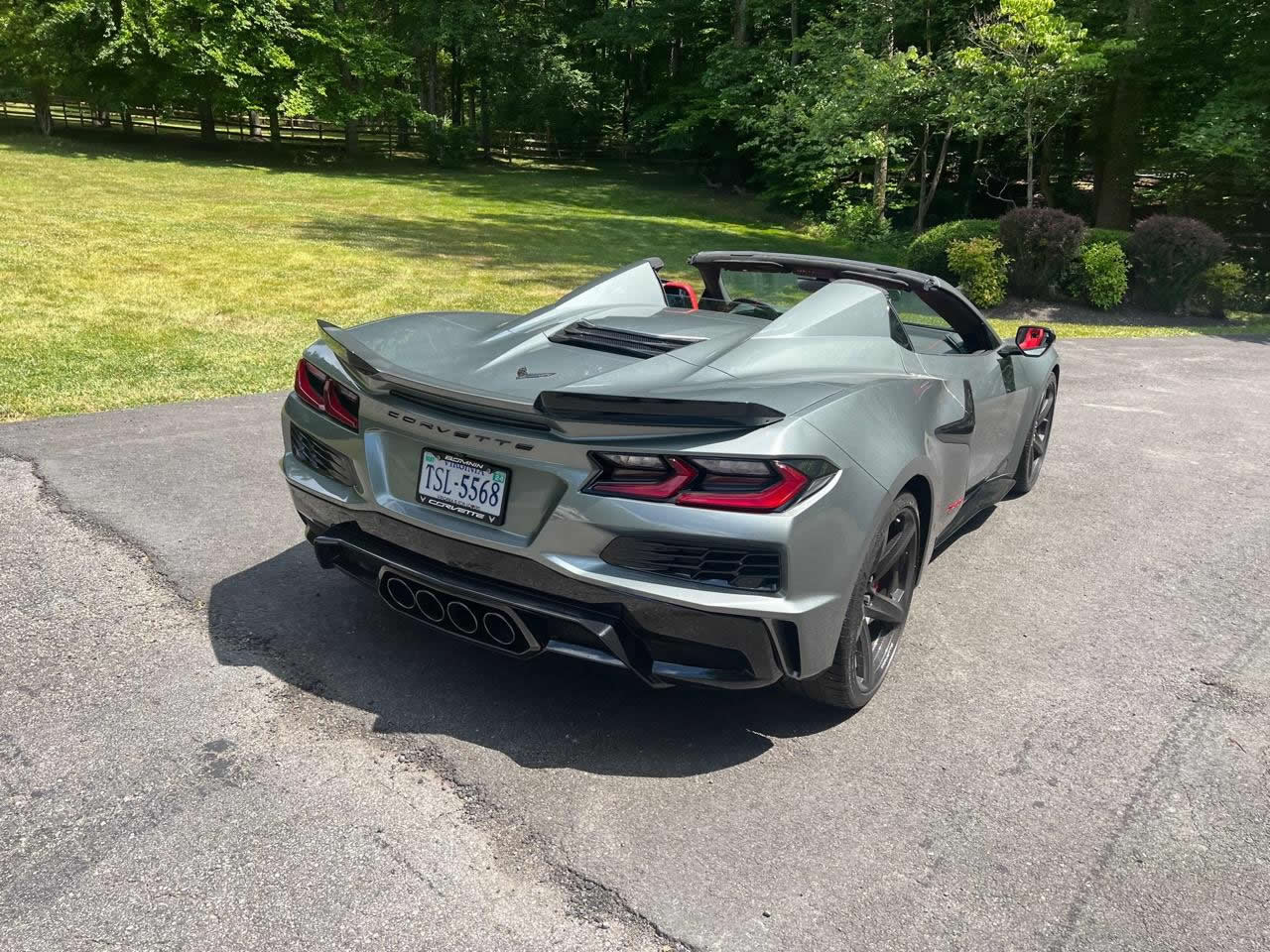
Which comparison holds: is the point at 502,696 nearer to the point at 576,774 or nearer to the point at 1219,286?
the point at 576,774

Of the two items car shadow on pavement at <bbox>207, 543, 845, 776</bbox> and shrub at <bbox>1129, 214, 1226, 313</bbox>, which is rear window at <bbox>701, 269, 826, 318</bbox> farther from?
shrub at <bbox>1129, 214, 1226, 313</bbox>

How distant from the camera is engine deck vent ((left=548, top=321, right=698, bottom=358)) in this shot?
134 inches

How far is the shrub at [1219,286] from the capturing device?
14602mm

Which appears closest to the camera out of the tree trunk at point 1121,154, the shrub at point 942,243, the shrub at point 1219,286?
the shrub at point 1219,286

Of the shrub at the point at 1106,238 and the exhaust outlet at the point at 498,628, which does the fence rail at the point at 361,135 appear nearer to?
the shrub at the point at 1106,238

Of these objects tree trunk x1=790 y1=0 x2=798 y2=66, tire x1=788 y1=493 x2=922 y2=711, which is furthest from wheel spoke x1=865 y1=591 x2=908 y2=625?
tree trunk x1=790 y1=0 x2=798 y2=66

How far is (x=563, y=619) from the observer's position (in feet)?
9.18

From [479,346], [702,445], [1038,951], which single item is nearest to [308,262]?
[479,346]

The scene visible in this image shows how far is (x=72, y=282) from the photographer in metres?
11.1

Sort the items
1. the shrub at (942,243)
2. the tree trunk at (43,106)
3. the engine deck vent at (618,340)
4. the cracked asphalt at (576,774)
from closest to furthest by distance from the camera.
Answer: the cracked asphalt at (576,774)
the engine deck vent at (618,340)
the shrub at (942,243)
the tree trunk at (43,106)

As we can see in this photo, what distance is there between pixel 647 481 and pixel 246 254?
13068 millimetres

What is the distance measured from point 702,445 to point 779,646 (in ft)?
1.98

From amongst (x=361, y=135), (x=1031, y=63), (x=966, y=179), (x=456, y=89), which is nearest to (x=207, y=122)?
(x=361, y=135)

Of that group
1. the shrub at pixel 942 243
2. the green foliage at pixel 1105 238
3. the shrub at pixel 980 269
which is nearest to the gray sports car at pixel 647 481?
the shrub at pixel 980 269
